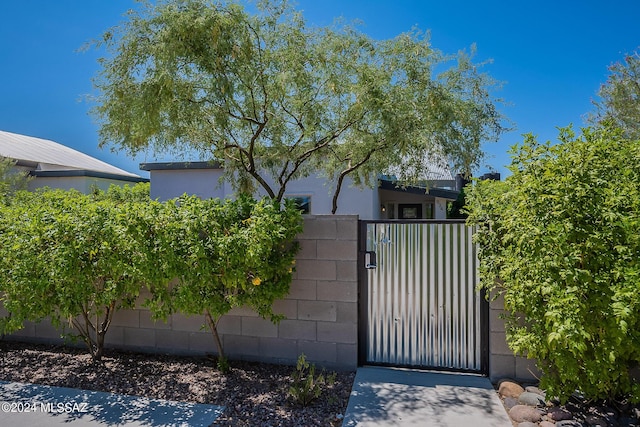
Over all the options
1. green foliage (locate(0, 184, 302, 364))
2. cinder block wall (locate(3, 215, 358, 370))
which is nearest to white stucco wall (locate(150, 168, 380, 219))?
cinder block wall (locate(3, 215, 358, 370))

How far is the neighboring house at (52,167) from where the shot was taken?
45.2ft

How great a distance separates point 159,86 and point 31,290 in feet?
7.99

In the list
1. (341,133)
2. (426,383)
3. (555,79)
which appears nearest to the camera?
(426,383)

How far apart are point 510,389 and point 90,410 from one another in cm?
368

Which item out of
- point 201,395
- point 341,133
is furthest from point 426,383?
point 341,133

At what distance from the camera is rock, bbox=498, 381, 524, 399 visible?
356cm

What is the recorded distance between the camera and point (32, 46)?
10.2 m

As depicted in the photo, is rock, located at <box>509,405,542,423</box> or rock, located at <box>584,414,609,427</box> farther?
rock, located at <box>509,405,542,423</box>

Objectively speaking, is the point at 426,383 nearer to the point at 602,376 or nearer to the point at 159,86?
the point at 602,376

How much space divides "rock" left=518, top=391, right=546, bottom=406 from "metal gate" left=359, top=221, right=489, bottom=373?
0.60 meters

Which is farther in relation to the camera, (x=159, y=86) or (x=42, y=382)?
(x=159, y=86)

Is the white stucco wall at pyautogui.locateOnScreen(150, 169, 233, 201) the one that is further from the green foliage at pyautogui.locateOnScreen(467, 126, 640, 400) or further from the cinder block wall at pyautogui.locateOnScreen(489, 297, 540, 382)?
the green foliage at pyautogui.locateOnScreen(467, 126, 640, 400)

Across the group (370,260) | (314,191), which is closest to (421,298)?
(370,260)

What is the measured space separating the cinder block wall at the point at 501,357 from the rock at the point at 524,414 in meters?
0.61
